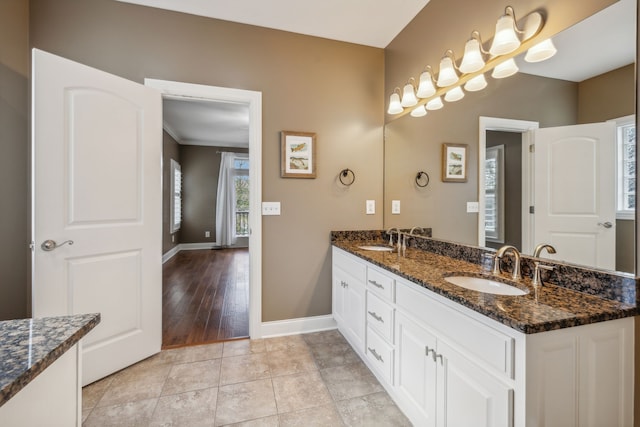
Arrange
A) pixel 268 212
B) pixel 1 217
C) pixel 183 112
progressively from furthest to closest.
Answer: pixel 183 112, pixel 268 212, pixel 1 217

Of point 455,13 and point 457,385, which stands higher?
point 455,13

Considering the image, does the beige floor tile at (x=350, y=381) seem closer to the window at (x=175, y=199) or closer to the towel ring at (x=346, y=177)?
the towel ring at (x=346, y=177)

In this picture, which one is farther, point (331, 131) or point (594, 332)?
point (331, 131)

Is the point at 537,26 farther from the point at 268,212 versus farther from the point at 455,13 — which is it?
the point at 268,212

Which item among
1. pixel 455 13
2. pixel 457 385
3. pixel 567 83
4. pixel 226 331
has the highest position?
pixel 455 13

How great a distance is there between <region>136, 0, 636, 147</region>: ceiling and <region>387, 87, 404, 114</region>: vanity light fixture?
0.53 metres

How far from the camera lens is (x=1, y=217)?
1.78m

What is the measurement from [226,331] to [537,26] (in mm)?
2936

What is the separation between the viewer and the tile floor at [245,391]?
1513 mm

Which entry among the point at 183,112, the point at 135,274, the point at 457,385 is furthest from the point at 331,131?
the point at 183,112

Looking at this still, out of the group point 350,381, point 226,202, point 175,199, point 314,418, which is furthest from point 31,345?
point 226,202

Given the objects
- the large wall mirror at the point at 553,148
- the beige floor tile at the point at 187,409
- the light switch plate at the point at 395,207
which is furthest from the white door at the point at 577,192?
the beige floor tile at the point at 187,409

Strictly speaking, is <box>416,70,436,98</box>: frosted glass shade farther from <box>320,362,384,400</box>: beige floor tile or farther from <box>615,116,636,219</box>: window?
<box>320,362,384,400</box>: beige floor tile

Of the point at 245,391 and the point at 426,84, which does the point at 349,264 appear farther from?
the point at 426,84
